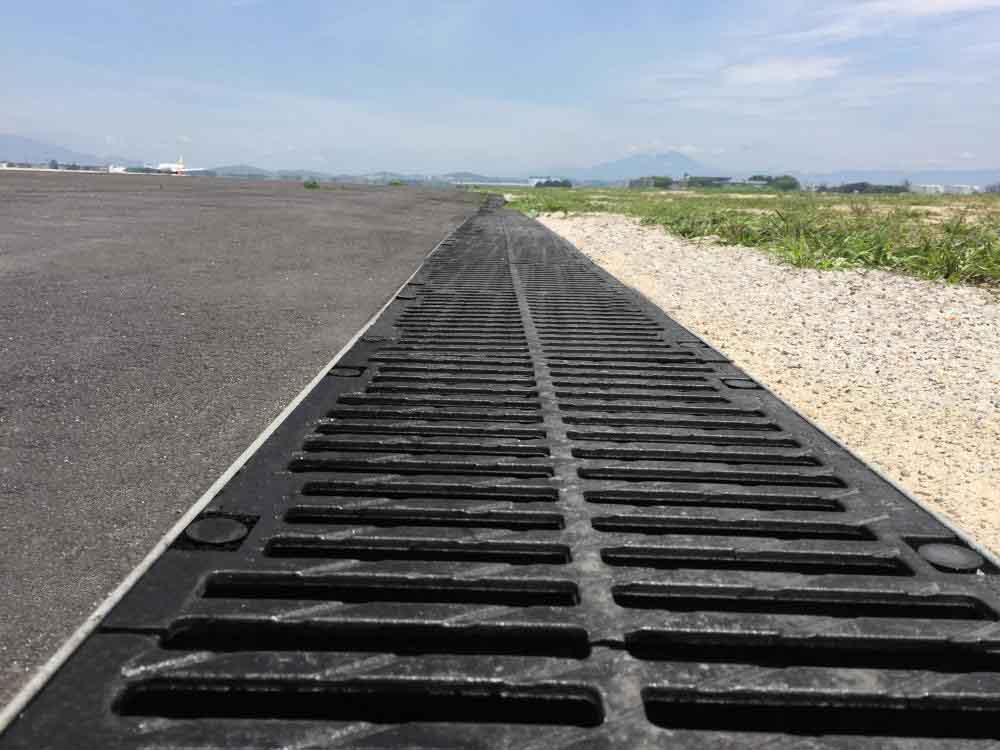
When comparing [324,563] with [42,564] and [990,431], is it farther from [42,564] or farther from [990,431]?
[990,431]

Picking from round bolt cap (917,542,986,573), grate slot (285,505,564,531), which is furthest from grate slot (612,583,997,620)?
grate slot (285,505,564,531)

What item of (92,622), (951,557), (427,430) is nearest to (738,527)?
(951,557)

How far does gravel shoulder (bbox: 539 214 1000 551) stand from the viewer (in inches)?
120

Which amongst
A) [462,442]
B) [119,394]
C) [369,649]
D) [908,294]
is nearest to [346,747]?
[369,649]

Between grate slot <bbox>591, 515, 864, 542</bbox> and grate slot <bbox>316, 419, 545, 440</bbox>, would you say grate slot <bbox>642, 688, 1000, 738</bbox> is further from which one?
grate slot <bbox>316, 419, 545, 440</bbox>

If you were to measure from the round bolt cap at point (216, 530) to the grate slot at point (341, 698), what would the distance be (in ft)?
1.41

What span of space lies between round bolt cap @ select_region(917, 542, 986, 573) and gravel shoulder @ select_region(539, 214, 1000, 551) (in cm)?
73

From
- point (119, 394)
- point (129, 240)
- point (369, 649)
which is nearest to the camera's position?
point (369, 649)

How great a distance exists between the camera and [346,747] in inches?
38.5

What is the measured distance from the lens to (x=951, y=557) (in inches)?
60.9

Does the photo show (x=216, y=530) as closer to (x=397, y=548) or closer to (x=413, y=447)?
(x=397, y=548)

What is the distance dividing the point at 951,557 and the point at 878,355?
3.86 meters

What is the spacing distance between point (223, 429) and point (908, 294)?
735 centimetres

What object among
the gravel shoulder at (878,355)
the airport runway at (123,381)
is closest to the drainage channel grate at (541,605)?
the airport runway at (123,381)
